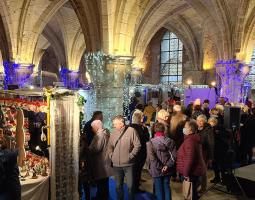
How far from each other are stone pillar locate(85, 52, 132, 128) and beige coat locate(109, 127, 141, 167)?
2.75 metres

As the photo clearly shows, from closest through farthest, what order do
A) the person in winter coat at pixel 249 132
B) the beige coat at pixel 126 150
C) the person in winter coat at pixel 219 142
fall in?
the beige coat at pixel 126 150, the person in winter coat at pixel 219 142, the person in winter coat at pixel 249 132

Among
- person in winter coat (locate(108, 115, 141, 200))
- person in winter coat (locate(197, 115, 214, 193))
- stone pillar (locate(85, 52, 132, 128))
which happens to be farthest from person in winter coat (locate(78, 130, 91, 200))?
stone pillar (locate(85, 52, 132, 128))

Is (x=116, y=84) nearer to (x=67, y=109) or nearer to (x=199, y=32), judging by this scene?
(x=67, y=109)

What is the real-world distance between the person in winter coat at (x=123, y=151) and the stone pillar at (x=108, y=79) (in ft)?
8.81

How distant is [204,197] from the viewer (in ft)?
17.5

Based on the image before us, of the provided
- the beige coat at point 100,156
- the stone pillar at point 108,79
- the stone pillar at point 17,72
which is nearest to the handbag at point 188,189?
the beige coat at point 100,156

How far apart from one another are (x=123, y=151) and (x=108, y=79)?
302cm

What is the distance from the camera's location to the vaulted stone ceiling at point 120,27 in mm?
7047

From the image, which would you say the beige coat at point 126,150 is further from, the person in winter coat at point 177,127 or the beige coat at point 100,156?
the person in winter coat at point 177,127

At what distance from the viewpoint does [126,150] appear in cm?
438

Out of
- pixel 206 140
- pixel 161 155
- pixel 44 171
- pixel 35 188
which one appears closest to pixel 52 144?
pixel 44 171

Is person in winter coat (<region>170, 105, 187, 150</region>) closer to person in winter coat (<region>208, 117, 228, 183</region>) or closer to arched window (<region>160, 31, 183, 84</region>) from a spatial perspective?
person in winter coat (<region>208, 117, 228, 183</region>)

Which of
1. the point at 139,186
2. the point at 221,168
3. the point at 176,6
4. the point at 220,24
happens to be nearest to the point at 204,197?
the point at 221,168

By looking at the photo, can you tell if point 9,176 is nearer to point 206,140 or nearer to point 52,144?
point 52,144
